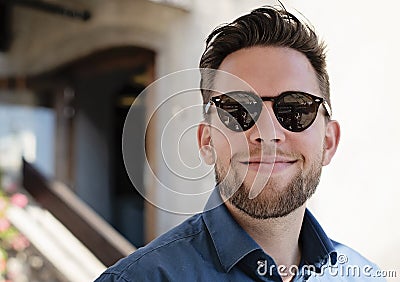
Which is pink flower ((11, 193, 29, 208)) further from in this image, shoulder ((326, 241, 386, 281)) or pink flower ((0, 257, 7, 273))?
shoulder ((326, 241, 386, 281))

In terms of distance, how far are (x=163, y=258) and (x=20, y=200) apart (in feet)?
4.82

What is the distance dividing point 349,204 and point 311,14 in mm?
290

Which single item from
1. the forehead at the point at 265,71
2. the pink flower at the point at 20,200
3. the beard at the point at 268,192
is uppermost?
the forehead at the point at 265,71

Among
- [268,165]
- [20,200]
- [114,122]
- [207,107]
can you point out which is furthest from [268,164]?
[114,122]

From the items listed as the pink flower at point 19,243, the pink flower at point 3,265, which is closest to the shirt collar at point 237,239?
the pink flower at point 19,243

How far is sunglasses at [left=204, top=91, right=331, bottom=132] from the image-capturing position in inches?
25.4

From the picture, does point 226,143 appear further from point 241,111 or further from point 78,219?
point 78,219

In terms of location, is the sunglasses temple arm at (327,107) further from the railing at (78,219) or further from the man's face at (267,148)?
the railing at (78,219)

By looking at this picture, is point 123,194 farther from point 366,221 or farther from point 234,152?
point 234,152

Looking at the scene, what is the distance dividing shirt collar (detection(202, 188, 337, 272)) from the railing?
76 cm

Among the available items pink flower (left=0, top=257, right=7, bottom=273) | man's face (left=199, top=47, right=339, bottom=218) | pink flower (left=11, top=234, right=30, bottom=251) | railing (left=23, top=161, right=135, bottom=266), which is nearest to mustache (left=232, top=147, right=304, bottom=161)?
man's face (left=199, top=47, right=339, bottom=218)

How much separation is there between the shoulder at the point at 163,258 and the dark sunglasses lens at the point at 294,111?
0.50 feet

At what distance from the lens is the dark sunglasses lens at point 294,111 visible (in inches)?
25.5

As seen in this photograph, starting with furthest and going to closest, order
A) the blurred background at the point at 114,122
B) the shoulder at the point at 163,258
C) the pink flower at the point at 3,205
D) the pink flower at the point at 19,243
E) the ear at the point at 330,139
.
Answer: the pink flower at the point at 3,205, the pink flower at the point at 19,243, the blurred background at the point at 114,122, the ear at the point at 330,139, the shoulder at the point at 163,258
